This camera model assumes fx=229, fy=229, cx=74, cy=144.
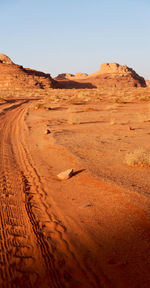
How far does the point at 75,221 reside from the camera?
367cm

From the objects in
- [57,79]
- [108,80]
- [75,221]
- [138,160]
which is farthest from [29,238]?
[108,80]

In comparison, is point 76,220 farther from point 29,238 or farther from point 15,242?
point 15,242

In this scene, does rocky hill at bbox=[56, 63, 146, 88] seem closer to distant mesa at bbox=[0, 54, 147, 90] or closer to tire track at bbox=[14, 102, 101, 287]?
distant mesa at bbox=[0, 54, 147, 90]

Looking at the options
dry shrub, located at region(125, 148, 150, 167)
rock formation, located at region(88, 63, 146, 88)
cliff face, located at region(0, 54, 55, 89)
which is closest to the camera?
dry shrub, located at region(125, 148, 150, 167)

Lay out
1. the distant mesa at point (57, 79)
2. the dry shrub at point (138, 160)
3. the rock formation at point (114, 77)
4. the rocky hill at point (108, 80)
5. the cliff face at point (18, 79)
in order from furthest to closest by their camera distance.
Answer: the rock formation at point (114, 77) < the rocky hill at point (108, 80) < the distant mesa at point (57, 79) < the cliff face at point (18, 79) < the dry shrub at point (138, 160)

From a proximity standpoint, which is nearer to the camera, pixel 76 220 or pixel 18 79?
pixel 76 220

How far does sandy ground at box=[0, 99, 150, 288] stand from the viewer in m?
2.58

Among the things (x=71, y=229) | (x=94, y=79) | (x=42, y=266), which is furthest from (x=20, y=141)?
(x=94, y=79)

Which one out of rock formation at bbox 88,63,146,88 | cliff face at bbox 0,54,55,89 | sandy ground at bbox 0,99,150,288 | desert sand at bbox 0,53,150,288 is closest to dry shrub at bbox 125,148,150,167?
desert sand at bbox 0,53,150,288

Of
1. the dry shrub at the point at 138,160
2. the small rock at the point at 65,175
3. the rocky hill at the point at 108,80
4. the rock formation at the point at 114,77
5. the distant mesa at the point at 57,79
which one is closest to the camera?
the small rock at the point at 65,175

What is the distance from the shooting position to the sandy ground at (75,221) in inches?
102

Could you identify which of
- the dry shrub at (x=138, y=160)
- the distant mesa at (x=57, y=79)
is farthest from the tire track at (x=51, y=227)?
the distant mesa at (x=57, y=79)

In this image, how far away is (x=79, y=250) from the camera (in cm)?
298

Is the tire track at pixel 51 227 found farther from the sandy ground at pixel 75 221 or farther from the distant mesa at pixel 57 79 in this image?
the distant mesa at pixel 57 79
